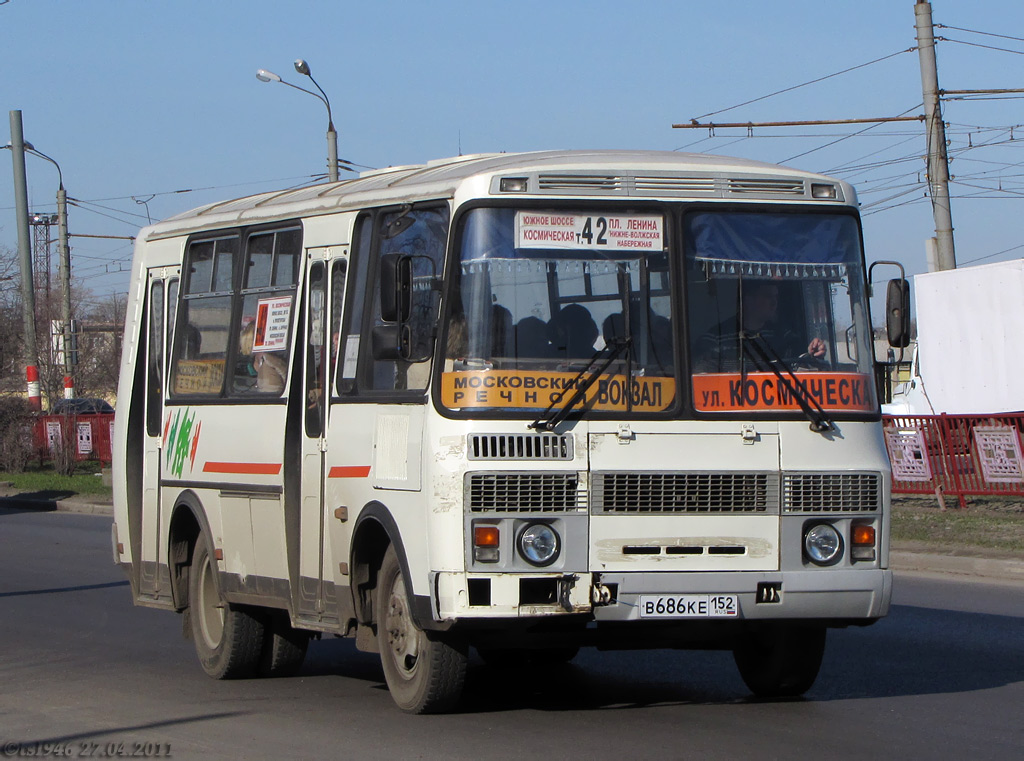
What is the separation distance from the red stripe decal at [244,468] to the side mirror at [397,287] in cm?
199

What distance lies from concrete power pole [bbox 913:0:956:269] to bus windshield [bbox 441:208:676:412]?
57.9 ft

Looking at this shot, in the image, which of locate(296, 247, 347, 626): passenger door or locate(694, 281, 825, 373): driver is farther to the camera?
locate(296, 247, 347, 626): passenger door

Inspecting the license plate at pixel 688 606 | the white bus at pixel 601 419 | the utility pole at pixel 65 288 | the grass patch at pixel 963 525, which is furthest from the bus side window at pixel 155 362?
the utility pole at pixel 65 288

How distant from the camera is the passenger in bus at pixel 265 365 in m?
9.20

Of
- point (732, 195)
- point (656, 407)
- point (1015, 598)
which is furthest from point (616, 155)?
point (1015, 598)

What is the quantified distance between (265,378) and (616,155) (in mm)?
2663

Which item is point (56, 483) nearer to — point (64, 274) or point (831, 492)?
point (64, 274)

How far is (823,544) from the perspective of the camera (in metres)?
7.57

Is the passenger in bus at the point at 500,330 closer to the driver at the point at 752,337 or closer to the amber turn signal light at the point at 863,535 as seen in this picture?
the driver at the point at 752,337

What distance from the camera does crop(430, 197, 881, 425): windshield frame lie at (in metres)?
7.36

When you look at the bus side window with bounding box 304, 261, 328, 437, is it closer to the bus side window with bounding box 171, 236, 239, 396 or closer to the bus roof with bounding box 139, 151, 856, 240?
the bus roof with bounding box 139, 151, 856, 240

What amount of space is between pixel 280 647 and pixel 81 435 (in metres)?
28.9

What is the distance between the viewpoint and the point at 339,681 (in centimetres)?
956

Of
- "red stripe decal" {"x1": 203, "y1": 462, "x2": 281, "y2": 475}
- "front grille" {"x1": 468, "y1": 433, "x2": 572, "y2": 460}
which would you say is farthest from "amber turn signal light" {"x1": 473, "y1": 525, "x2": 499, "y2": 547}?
"red stripe decal" {"x1": 203, "y1": 462, "x2": 281, "y2": 475}
